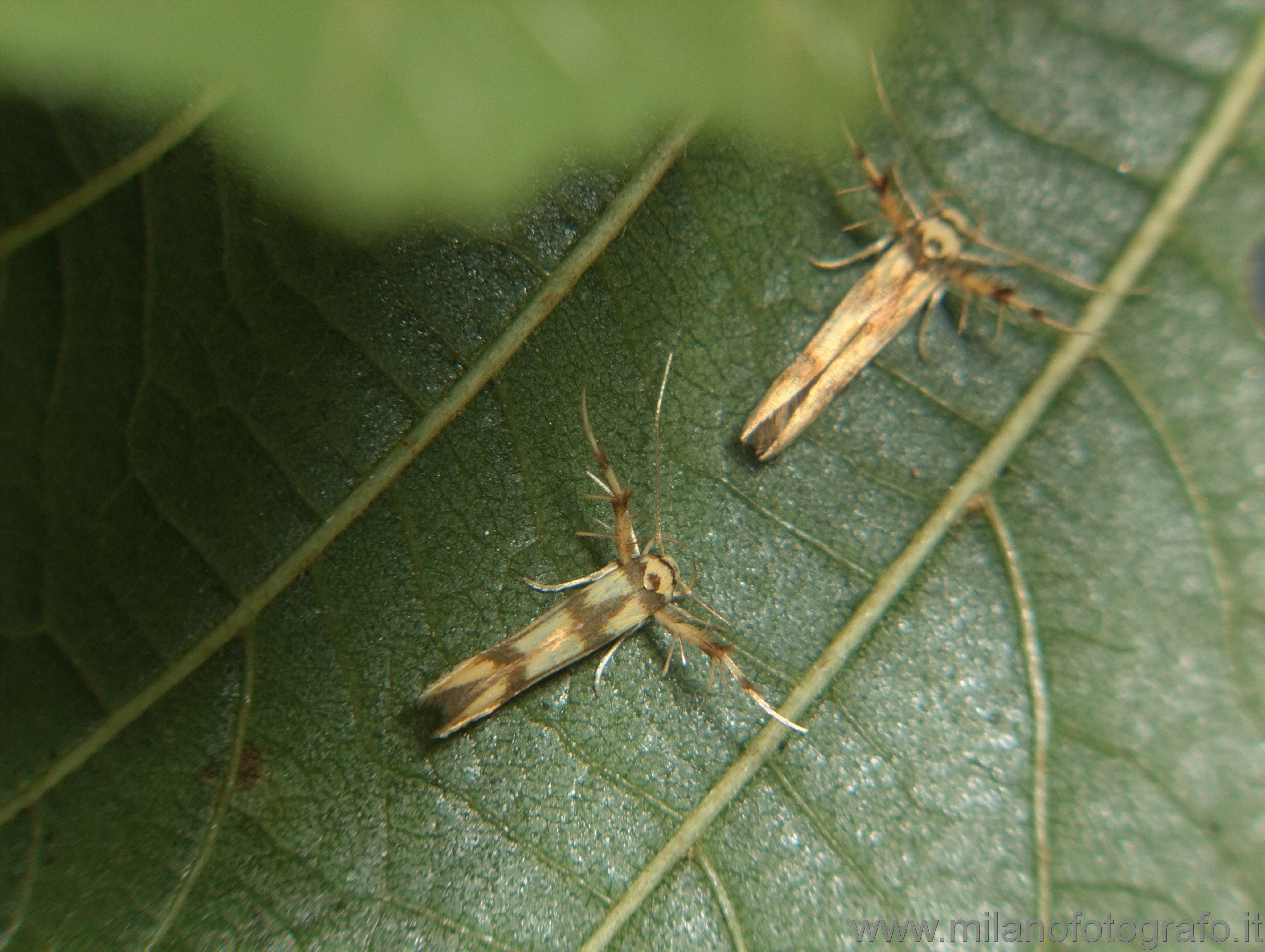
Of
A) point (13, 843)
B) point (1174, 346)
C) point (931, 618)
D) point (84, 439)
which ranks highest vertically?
point (1174, 346)

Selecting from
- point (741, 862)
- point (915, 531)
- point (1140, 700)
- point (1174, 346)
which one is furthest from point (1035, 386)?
point (741, 862)

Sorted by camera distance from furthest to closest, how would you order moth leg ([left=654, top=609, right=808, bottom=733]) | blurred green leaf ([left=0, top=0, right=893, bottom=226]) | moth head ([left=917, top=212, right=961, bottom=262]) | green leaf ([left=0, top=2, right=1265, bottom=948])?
1. moth head ([left=917, top=212, right=961, bottom=262])
2. moth leg ([left=654, top=609, right=808, bottom=733])
3. green leaf ([left=0, top=2, right=1265, bottom=948])
4. blurred green leaf ([left=0, top=0, right=893, bottom=226])

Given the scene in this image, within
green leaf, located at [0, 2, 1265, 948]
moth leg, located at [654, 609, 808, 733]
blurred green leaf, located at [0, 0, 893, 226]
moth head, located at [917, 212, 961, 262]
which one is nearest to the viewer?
blurred green leaf, located at [0, 0, 893, 226]

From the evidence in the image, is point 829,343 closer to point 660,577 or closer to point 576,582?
point 660,577

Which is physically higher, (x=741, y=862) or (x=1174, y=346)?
(x=1174, y=346)

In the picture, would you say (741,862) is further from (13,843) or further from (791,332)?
(13,843)

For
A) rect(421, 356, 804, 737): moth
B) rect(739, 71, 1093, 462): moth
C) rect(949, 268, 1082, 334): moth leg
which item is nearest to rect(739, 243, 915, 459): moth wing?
rect(739, 71, 1093, 462): moth

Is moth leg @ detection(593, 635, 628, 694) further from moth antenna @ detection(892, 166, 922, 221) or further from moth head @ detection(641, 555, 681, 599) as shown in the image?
moth antenna @ detection(892, 166, 922, 221)

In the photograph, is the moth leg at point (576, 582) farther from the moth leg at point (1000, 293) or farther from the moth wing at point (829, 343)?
the moth leg at point (1000, 293)
